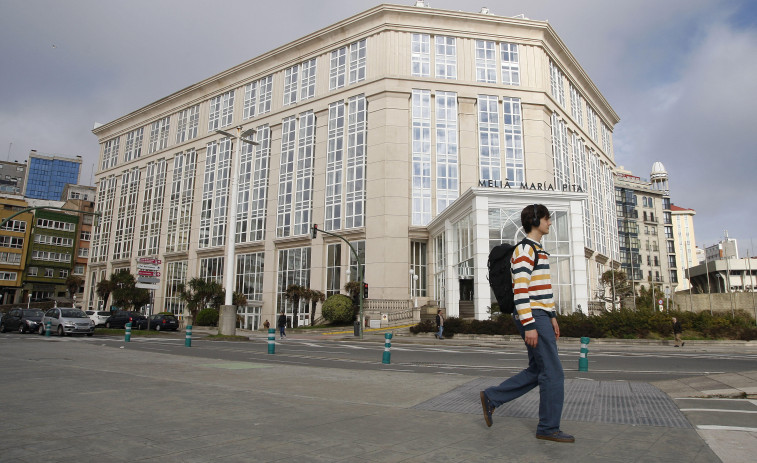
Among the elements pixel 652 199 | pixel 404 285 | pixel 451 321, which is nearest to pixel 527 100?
pixel 404 285

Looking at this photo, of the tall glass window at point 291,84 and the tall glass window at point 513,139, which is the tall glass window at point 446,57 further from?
the tall glass window at point 291,84

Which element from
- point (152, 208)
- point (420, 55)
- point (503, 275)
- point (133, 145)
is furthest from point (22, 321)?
point (133, 145)

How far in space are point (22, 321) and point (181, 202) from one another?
30.6 meters

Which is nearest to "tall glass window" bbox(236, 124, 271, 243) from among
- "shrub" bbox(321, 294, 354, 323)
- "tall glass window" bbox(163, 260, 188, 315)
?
"tall glass window" bbox(163, 260, 188, 315)

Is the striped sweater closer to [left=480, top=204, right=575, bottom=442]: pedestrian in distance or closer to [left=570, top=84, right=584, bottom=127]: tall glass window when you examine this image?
[left=480, top=204, right=575, bottom=442]: pedestrian in distance

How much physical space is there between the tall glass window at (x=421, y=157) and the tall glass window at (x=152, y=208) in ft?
115

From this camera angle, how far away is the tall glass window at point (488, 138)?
4456 cm

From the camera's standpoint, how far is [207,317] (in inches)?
1722

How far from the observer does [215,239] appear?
5400cm

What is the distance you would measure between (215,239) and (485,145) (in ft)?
99.4

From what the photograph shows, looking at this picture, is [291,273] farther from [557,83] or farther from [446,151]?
[557,83]

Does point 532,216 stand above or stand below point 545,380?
above

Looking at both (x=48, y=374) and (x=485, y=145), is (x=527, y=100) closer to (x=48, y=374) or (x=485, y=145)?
(x=485, y=145)

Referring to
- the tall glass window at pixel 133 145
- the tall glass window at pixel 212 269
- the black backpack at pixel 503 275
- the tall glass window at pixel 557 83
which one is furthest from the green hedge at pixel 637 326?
the tall glass window at pixel 133 145
